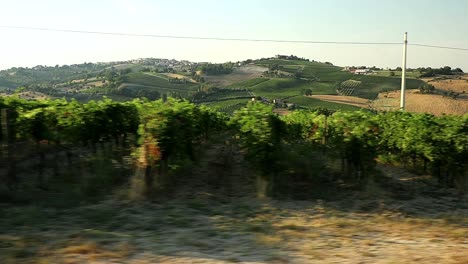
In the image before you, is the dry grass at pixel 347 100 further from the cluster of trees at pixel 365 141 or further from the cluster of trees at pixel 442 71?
the cluster of trees at pixel 365 141

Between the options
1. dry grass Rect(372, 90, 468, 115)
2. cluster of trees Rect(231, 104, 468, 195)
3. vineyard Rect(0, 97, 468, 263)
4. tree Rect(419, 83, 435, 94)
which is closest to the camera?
vineyard Rect(0, 97, 468, 263)

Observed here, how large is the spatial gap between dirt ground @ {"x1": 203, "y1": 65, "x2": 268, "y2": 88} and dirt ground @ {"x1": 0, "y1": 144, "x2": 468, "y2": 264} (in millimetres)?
65901

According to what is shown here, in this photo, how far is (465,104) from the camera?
4350 centimetres

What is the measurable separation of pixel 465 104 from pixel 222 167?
138ft

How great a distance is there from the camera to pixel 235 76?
3342 inches

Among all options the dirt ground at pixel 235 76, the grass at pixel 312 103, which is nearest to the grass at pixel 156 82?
the dirt ground at pixel 235 76

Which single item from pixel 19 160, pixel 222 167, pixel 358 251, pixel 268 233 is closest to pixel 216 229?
pixel 268 233

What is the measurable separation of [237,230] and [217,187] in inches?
120

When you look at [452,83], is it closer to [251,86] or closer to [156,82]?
[251,86]

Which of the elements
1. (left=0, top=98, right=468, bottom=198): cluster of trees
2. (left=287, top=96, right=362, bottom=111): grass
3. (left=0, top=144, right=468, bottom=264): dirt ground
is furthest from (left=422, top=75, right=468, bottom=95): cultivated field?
(left=0, top=144, right=468, bottom=264): dirt ground

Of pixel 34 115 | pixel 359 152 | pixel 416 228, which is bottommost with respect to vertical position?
pixel 416 228

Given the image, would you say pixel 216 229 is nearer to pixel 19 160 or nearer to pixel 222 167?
pixel 222 167

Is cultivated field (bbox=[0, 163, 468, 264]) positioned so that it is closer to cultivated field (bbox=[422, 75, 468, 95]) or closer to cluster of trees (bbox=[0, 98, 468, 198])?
cluster of trees (bbox=[0, 98, 468, 198])

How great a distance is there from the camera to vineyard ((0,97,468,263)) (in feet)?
17.8
